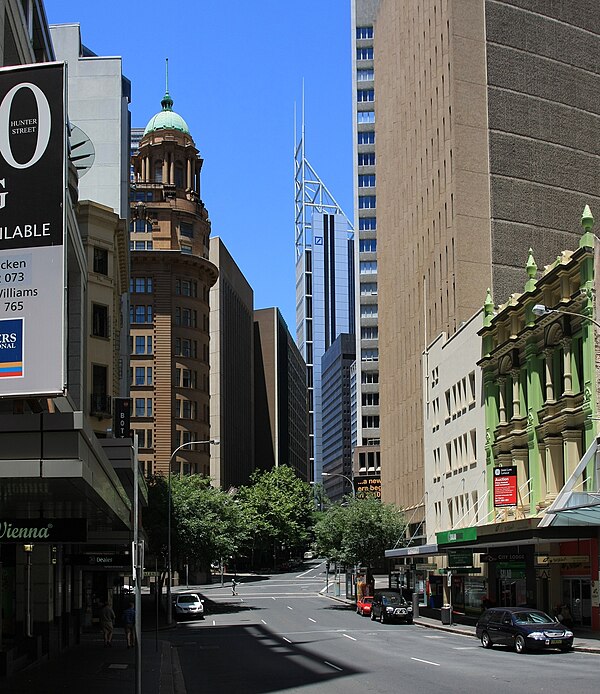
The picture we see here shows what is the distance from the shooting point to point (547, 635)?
34.8 meters

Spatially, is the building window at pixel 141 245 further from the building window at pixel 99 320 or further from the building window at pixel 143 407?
the building window at pixel 99 320

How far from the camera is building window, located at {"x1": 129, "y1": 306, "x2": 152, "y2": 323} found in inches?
4560

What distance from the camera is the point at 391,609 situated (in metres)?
56.3

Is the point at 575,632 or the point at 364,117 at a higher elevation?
the point at 364,117

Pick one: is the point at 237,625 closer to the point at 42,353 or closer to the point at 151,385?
the point at 42,353

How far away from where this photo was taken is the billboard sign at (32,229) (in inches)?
626

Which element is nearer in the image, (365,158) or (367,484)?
(367,484)

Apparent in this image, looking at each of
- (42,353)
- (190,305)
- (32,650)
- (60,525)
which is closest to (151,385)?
(190,305)

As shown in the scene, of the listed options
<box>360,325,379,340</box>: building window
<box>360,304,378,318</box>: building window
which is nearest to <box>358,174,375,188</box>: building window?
<box>360,304,378,318</box>: building window

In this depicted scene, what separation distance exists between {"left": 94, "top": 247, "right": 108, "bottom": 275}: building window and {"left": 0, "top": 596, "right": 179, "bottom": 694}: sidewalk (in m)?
17.4

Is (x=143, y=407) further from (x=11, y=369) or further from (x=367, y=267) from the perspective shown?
(x=11, y=369)

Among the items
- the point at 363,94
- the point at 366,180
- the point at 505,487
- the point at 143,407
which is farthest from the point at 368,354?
the point at 505,487

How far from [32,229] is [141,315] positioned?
10078 centimetres

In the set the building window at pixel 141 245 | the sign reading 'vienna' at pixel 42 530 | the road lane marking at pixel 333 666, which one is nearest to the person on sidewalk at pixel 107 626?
the road lane marking at pixel 333 666
